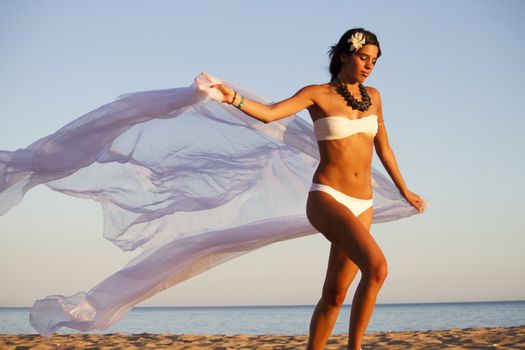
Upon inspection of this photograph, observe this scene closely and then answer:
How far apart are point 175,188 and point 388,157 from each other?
5.28 ft

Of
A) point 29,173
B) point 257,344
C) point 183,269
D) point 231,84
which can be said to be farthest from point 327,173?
point 257,344

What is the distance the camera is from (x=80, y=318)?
519 centimetres

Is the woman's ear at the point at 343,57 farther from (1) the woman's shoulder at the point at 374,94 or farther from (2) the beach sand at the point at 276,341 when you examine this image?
(2) the beach sand at the point at 276,341

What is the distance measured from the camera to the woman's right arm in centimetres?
422

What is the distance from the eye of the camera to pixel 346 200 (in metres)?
4.29

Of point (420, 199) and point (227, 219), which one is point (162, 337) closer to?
Answer: point (227, 219)

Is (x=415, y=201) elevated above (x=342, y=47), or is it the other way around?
(x=342, y=47)

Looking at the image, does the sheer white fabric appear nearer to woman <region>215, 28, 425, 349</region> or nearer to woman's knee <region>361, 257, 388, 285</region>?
woman <region>215, 28, 425, 349</region>

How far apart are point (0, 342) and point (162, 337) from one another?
1.94 m

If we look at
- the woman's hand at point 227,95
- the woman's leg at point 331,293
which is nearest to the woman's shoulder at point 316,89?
the woman's hand at point 227,95

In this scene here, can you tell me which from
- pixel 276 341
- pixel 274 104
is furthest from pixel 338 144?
pixel 276 341

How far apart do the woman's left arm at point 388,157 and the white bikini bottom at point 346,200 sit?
2.21 ft

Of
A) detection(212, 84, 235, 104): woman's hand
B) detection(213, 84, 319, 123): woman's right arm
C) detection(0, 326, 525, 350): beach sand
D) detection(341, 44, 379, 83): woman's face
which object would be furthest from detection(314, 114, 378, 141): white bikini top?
detection(0, 326, 525, 350): beach sand

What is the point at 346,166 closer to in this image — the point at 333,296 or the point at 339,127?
the point at 339,127
